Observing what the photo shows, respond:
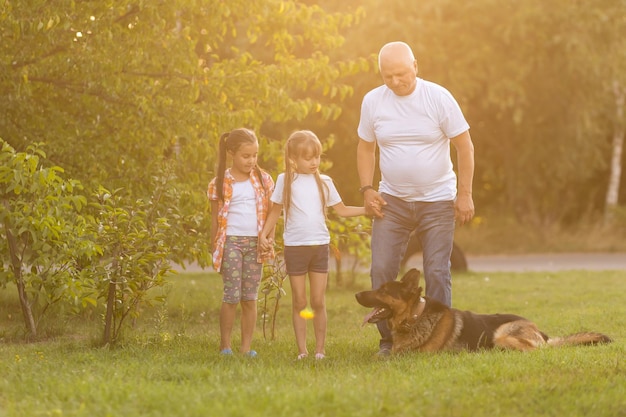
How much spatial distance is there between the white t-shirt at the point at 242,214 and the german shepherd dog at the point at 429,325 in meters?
1.03

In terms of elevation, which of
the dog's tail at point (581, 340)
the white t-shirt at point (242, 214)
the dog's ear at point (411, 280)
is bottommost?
the dog's tail at point (581, 340)

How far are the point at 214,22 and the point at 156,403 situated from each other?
19.5 feet

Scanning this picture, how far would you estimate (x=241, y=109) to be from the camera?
10586 mm

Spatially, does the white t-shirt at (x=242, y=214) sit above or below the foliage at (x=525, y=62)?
below

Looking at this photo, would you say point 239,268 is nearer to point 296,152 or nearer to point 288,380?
point 296,152

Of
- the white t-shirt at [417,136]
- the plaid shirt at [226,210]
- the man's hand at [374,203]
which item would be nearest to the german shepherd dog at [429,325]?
the man's hand at [374,203]

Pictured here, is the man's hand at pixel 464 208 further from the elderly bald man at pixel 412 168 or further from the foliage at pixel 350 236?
the foliage at pixel 350 236

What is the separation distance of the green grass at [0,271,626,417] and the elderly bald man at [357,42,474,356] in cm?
80

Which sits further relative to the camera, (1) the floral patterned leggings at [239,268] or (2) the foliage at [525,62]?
(2) the foliage at [525,62]

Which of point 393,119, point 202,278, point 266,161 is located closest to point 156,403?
point 393,119

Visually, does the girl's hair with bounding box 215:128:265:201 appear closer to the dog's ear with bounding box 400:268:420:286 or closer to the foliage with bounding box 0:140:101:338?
the foliage with bounding box 0:140:101:338

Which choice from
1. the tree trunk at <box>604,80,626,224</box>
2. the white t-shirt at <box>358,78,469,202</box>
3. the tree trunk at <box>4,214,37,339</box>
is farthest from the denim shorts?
the tree trunk at <box>604,80,626,224</box>

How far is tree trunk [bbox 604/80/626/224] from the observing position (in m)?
24.8

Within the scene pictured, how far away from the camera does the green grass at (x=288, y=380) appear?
5.23 m
